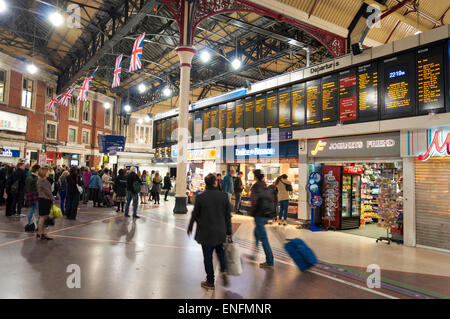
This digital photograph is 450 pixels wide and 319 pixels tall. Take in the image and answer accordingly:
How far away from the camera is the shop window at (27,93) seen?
74.5 ft

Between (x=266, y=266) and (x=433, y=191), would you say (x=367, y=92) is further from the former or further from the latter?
(x=266, y=266)

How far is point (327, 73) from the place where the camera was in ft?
31.5

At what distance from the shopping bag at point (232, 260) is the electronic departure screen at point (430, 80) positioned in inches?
240

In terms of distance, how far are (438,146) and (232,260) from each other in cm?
575

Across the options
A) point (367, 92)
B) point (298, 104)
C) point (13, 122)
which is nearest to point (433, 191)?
point (367, 92)

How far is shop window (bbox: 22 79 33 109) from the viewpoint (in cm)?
2272

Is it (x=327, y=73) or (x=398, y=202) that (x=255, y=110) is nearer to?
(x=327, y=73)

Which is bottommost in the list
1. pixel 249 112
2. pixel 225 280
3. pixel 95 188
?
pixel 225 280

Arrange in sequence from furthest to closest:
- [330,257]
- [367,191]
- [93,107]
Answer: [93,107] < [367,191] < [330,257]

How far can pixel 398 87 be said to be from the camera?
7.91 m

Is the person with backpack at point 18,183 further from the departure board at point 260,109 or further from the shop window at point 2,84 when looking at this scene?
the shop window at point 2,84

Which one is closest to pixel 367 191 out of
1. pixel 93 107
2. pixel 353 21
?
pixel 353 21

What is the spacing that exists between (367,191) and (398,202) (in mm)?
2742
